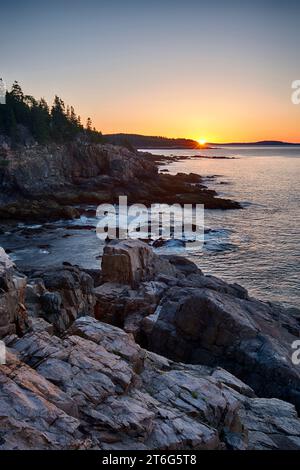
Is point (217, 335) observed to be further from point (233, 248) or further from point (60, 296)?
point (233, 248)

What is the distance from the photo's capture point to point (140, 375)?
1188 centimetres

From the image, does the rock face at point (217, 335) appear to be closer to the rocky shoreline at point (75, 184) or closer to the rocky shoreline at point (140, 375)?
the rocky shoreline at point (140, 375)

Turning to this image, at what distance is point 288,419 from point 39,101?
105m

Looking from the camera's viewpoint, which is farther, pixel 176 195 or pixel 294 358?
pixel 176 195

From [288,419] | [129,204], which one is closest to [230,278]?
[288,419]

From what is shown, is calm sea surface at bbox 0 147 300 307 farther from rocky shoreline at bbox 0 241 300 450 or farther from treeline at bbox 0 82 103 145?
treeline at bbox 0 82 103 145

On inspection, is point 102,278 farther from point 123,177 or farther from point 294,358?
point 123,177

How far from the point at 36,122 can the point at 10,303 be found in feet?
273

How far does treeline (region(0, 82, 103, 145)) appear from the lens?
267ft

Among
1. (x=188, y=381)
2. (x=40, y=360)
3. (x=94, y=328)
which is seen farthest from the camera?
(x=94, y=328)

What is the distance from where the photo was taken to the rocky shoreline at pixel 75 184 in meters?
59.1

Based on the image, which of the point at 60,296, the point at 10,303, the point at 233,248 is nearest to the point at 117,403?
the point at 10,303

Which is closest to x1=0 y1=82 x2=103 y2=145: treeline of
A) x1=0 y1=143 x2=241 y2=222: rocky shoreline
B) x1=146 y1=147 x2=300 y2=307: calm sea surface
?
x1=0 y1=143 x2=241 y2=222: rocky shoreline

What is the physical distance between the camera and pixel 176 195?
246 feet
